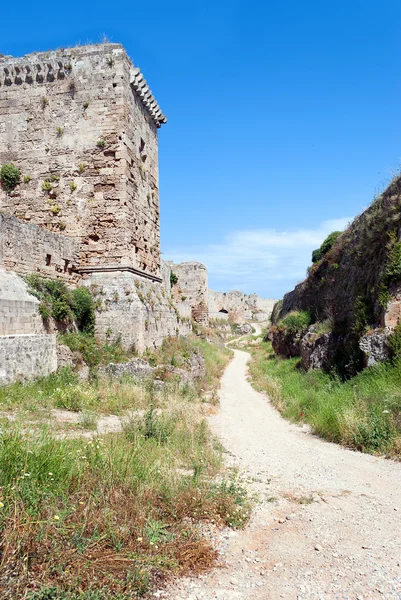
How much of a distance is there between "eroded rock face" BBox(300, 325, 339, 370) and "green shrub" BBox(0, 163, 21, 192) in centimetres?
1100

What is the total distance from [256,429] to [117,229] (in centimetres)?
758

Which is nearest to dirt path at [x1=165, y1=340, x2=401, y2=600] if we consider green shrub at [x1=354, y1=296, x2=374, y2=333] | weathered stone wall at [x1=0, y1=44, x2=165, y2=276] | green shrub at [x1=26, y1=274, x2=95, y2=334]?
green shrub at [x1=354, y1=296, x2=374, y2=333]

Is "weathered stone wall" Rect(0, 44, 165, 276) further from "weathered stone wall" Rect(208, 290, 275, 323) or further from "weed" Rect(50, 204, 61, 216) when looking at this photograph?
"weathered stone wall" Rect(208, 290, 275, 323)

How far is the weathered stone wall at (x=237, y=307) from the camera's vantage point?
1897 inches

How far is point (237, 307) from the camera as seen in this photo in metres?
51.5

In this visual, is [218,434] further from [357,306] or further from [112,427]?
[357,306]

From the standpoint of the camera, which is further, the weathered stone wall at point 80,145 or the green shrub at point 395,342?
the weathered stone wall at point 80,145

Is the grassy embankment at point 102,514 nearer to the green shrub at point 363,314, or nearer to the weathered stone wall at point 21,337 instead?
the weathered stone wall at point 21,337

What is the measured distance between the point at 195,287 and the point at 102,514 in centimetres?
2919

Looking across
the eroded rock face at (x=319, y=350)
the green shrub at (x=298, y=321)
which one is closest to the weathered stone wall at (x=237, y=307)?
the green shrub at (x=298, y=321)

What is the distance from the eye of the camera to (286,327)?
19.3 meters

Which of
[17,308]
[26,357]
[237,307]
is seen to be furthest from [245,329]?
[26,357]

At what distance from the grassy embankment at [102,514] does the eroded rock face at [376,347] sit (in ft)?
16.1

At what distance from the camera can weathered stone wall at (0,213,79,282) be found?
34.9 ft
